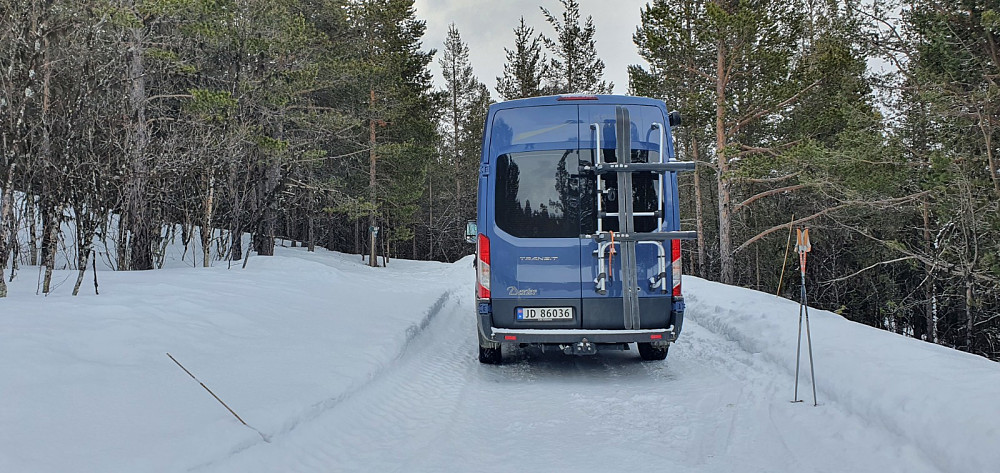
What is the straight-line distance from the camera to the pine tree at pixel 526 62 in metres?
38.1

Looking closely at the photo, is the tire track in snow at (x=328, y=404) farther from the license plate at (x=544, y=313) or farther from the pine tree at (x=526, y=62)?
the pine tree at (x=526, y=62)

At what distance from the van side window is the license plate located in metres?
0.75

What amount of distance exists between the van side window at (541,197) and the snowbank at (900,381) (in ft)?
8.64

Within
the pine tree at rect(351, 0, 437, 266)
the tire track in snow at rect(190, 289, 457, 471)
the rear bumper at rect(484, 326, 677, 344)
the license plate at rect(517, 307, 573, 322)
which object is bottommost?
the tire track in snow at rect(190, 289, 457, 471)

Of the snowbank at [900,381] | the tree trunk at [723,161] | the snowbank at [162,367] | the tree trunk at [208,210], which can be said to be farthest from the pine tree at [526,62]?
the snowbank at [900,381]

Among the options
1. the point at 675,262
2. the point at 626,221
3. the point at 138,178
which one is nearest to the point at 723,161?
the point at 675,262

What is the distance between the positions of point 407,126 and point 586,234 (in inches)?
922

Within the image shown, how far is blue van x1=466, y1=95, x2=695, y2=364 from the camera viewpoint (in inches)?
242

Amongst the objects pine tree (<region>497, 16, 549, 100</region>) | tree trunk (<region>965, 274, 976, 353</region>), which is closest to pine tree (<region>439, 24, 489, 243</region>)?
pine tree (<region>497, 16, 549, 100</region>)

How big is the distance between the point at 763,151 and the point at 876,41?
14.3 ft

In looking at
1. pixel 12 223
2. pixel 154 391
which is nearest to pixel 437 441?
pixel 154 391

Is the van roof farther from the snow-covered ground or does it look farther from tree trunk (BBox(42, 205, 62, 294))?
tree trunk (BBox(42, 205, 62, 294))

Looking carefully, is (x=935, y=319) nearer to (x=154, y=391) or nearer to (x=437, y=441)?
(x=437, y=441)

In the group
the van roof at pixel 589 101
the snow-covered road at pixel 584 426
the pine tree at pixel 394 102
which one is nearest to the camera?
the snow-covered road at pixel 584 426
